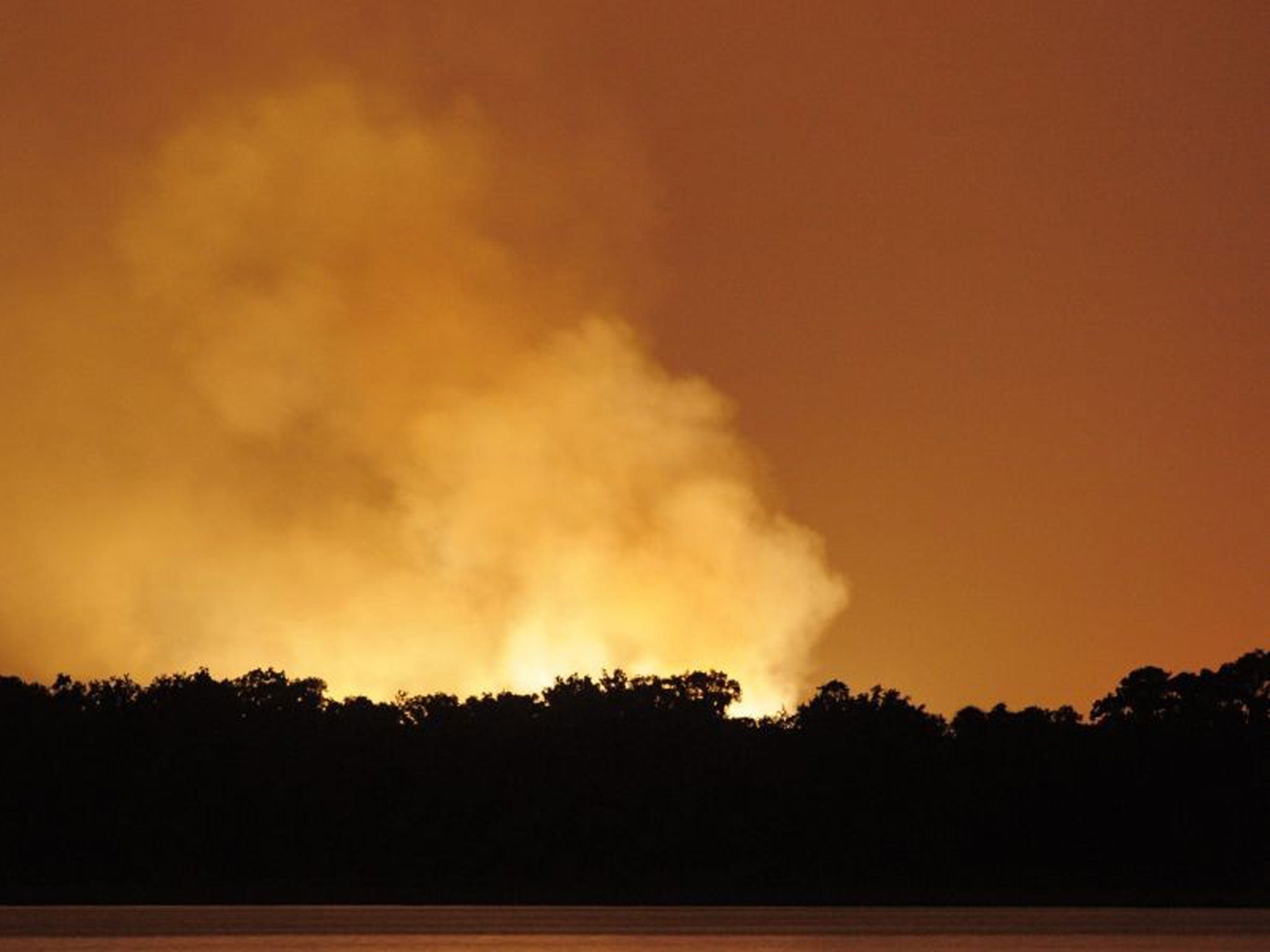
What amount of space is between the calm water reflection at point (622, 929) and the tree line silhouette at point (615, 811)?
49.9ft

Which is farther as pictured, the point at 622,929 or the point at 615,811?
the point at 615,811

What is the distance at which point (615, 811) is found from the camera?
414 feet

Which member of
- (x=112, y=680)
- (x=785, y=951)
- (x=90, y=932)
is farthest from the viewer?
(x=112, y=680)

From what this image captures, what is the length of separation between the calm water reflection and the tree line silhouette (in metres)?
15.2

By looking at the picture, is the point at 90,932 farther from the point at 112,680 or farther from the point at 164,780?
the point at 112,680

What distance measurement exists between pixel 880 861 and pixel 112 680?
1985 inches

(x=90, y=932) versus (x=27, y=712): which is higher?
(x=27, y=712)

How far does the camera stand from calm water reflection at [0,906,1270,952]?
2571 inches

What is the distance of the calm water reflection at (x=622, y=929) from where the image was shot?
65.3 m

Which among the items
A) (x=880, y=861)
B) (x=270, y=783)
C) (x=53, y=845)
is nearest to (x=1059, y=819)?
(x=880, y=861)

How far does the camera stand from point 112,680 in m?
146

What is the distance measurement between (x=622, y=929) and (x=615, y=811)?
47.9 metres

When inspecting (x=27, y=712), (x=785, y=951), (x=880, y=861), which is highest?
(x=27, y=712)

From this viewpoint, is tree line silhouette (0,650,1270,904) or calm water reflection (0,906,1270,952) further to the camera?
tree line silhouette (0,650,1270,904)
